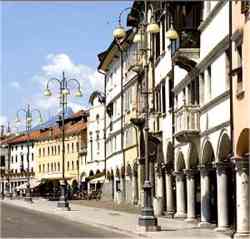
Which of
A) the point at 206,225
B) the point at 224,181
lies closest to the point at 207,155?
the point at 206,225

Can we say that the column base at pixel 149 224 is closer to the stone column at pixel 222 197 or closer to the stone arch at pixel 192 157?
the stone column at pixel 222 197

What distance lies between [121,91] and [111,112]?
847 cm

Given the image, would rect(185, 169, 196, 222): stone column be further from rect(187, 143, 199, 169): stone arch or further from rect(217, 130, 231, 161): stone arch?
rect(217, 130, 231, 161): stone arch

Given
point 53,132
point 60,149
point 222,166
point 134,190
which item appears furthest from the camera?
point 53,132

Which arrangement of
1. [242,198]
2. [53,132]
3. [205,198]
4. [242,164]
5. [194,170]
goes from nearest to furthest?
1. [242,198]
2. [242,164]
3. [205,198]
4. [194,170]
5. [53,132]

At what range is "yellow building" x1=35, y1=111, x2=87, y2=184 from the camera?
114 metres

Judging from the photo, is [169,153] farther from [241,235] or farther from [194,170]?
[241,235]

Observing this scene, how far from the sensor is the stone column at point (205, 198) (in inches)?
1320

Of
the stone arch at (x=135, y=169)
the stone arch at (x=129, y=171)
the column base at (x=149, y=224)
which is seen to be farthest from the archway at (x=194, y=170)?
the stone arch at (x=129, y=171)

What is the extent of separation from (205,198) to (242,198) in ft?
23.8

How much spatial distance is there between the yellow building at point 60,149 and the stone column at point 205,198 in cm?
7536

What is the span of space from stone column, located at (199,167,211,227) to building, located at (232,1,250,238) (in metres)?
Answer: 6.44

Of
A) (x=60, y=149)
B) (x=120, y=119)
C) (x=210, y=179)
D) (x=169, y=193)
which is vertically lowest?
(x=169, y=193)

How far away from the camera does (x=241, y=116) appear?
86.9ft
